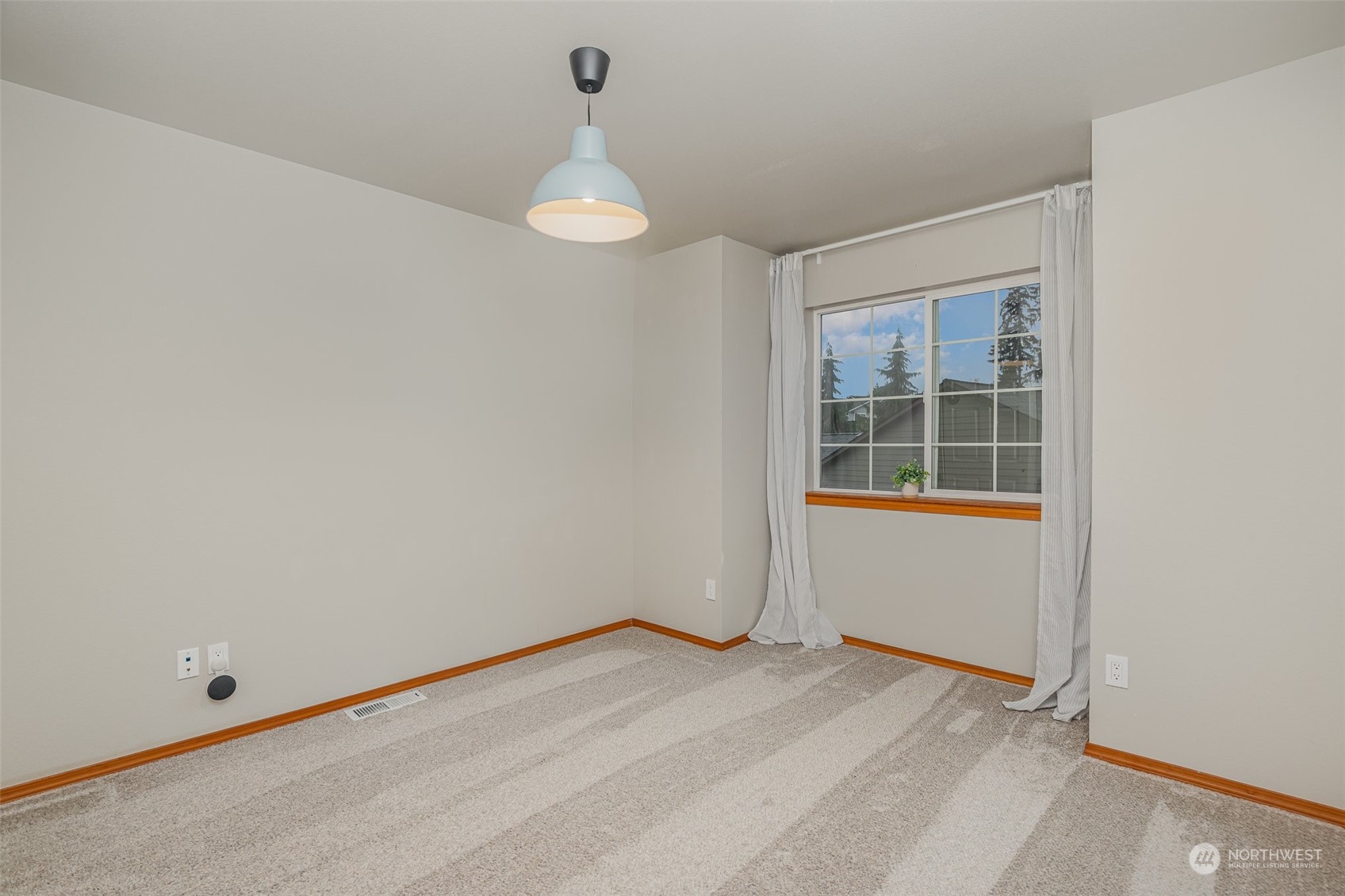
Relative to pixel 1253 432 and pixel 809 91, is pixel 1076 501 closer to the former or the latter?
pixel 1253 432

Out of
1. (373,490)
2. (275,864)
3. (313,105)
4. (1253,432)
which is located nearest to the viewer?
(275,864)

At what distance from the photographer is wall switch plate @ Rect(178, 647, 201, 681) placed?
267cm

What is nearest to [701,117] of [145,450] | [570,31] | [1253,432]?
[570,31]

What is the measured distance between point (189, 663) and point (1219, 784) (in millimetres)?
3907

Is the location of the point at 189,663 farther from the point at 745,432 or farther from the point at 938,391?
Answer: the point at 938,391

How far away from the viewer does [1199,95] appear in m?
2.40

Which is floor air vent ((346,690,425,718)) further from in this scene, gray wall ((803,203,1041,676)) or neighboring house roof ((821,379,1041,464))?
neighboring house roof ((821,379,1041,464))

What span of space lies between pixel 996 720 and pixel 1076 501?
3.49 feet

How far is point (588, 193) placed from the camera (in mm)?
1879

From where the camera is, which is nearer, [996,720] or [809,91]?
[809,91]

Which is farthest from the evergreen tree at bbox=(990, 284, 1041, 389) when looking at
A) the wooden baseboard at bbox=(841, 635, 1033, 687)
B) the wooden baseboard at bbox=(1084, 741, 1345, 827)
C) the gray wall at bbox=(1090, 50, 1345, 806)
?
the wooden baseboard at bbox=(1084, 741, 1345, 827)

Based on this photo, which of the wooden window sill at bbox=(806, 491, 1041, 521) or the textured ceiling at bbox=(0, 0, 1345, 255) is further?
the wooden window sill at bbox=(806, 491, 1041, 521)

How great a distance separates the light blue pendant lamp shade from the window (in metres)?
2.36

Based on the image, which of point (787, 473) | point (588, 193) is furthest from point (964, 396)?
point (588, 193)
